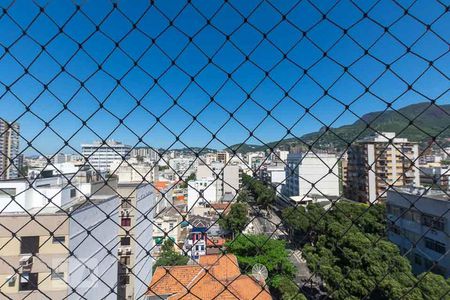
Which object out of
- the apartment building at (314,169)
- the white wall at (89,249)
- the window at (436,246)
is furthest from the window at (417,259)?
the white wall at (89,249)

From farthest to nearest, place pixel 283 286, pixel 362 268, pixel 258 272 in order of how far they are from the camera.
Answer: pixel 283 286 → pixel 362 268 → pixel 258 272

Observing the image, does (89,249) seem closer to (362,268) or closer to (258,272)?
(258,272)

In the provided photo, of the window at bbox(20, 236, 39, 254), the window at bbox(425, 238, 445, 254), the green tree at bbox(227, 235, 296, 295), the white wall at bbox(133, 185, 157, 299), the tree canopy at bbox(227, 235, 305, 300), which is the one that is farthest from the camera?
the green tree at bbox(227, 235, 296, 295)

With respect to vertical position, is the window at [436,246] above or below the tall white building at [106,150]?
below

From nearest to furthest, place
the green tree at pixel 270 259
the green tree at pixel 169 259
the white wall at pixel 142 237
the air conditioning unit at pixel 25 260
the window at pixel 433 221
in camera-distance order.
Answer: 1. the window at pixel 433 221
2. the air conditioning unit at pixel 25 260
3. the white wall at pixel 142 237
4. the green tree at pixel 270 259
5. the green tree at pixel 169 259

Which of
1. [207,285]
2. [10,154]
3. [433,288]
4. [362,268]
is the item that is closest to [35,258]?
[207,285]

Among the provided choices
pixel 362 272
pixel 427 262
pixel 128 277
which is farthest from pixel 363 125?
pixel 427 262

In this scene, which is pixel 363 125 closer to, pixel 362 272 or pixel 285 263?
pixel 362 272

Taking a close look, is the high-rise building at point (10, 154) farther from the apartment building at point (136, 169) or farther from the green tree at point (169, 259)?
the green tree at point (169, 259)

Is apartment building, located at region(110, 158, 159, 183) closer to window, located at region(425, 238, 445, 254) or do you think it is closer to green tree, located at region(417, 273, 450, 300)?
green tree, located at region(417, 273, 450, 300)

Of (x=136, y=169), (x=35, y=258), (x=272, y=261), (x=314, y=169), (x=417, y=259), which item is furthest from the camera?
(x=272, y=261)

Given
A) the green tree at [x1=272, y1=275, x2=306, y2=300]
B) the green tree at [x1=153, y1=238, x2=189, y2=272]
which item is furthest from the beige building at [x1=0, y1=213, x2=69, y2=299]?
the green tree at [x1=272, y1=275, x2=306, y2=300]

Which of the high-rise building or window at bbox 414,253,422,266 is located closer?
the high-rise building
